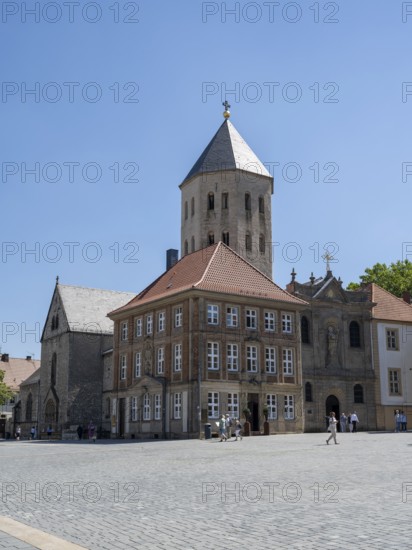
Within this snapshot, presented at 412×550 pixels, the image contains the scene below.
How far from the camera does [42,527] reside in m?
9.69

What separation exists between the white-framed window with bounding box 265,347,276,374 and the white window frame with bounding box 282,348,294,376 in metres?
0.92

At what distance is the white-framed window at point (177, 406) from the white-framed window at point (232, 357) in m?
3.87

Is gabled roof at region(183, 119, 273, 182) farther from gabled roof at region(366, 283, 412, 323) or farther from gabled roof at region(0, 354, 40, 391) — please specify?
gabled roof at region(0, 354, 40, 391)

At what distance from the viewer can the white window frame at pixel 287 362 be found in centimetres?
4912

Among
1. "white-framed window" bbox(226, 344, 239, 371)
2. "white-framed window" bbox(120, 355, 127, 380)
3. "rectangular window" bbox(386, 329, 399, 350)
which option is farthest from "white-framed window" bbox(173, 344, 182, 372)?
"rectangular window" bbox(386, 329, 399, 350)

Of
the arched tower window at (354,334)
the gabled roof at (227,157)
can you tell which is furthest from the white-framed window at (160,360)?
the gabled roof at (227,157)

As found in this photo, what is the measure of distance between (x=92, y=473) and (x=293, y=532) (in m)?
10.2

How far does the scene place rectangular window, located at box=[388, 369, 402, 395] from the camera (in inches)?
2260

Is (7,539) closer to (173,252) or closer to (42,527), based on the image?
(42,527)

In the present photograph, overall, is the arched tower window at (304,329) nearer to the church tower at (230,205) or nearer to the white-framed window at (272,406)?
the white-framed window at (272,406)

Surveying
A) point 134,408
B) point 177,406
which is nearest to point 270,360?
point 177,406

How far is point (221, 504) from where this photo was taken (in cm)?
1154

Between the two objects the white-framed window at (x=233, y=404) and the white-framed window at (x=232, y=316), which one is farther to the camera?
the white-framed window at (x=232, y=316)

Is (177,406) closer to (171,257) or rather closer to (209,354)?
(209,354)
